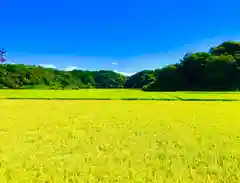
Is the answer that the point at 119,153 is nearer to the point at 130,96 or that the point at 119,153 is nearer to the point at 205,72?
the point at 130,96

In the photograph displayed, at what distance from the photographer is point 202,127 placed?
9500 mm

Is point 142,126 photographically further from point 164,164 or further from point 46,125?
point 164,164

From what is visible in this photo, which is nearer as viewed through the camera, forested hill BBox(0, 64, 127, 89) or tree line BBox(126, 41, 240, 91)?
tree line BBox(126, 41, 240, 91)

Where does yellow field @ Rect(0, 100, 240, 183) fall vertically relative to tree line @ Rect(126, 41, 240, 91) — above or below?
below

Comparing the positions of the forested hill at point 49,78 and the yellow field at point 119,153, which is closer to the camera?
the yellow field at point 119,153

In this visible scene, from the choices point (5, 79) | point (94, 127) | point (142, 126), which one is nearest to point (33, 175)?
point (94, 127)

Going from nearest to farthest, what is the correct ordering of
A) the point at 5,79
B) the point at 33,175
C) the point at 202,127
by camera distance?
the point at 33,175
the point at 202,127
the point at 5,79

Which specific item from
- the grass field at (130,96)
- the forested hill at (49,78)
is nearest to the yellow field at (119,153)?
the grass field at (130,96)

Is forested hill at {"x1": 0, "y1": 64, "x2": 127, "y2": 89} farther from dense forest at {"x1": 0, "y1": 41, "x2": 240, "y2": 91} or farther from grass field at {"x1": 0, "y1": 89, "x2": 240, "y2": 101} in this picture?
grass field at {"x1": 0, "y1": 89, "x2": 240, "y2": 101}

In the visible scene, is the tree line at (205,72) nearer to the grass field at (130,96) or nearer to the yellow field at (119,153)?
the grass field at (130,96)

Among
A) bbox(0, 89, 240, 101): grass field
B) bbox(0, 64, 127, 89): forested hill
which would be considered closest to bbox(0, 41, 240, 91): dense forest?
bbox(0, 64, 127, 89): forested hill

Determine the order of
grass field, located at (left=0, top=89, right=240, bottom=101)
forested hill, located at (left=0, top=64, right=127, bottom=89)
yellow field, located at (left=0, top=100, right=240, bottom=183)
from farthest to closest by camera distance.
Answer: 1. forested hill, located at (left=0, top=64, right=127, bottom=89)
2. grass field, located at (left=0, top=89, right=240, bottom=101)
3. yellow field, located at (left=0, top=100, right=240, bottom=183)

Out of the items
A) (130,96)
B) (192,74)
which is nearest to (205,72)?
(192,74)

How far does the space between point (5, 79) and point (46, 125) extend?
62.5 metres
